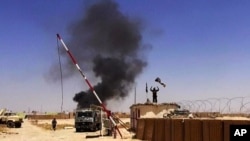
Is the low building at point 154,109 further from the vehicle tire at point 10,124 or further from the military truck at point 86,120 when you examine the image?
the vehicle tire at point 10,124

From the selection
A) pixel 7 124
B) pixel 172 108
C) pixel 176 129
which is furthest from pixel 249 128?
pixel 7 124

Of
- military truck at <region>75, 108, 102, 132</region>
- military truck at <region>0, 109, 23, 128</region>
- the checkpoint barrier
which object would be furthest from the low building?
military truck at <region>0, 109, 23, 128</region>

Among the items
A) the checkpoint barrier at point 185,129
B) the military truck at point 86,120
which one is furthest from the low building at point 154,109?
the military truck at point 86,120

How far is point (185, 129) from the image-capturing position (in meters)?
23.4

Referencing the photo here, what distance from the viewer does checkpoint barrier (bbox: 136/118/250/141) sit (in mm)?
20094

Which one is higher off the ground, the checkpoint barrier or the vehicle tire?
the checkpoint barrier

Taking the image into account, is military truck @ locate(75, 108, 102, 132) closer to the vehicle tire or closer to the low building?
the low building

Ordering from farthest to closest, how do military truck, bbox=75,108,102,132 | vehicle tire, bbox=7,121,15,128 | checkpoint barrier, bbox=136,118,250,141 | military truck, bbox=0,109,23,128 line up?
military truck, bbox=0,109,23,128, vehicle tire, bbox=7,121,15,128, military truck, bbox=75,108,102,132, checkpoint barrier, bbox=136,118,250,141

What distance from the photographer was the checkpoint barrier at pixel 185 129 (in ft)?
65.9

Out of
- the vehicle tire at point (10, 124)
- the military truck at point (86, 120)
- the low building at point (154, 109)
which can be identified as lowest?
the vehicle tire at point (10, 124)

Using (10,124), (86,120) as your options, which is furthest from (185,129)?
(10,124)

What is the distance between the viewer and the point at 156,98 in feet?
144

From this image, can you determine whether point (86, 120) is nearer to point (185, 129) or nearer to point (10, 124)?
point (10, 124)

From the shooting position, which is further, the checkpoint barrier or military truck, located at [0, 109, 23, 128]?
military truck, located at [0, 109, 23, 128]
